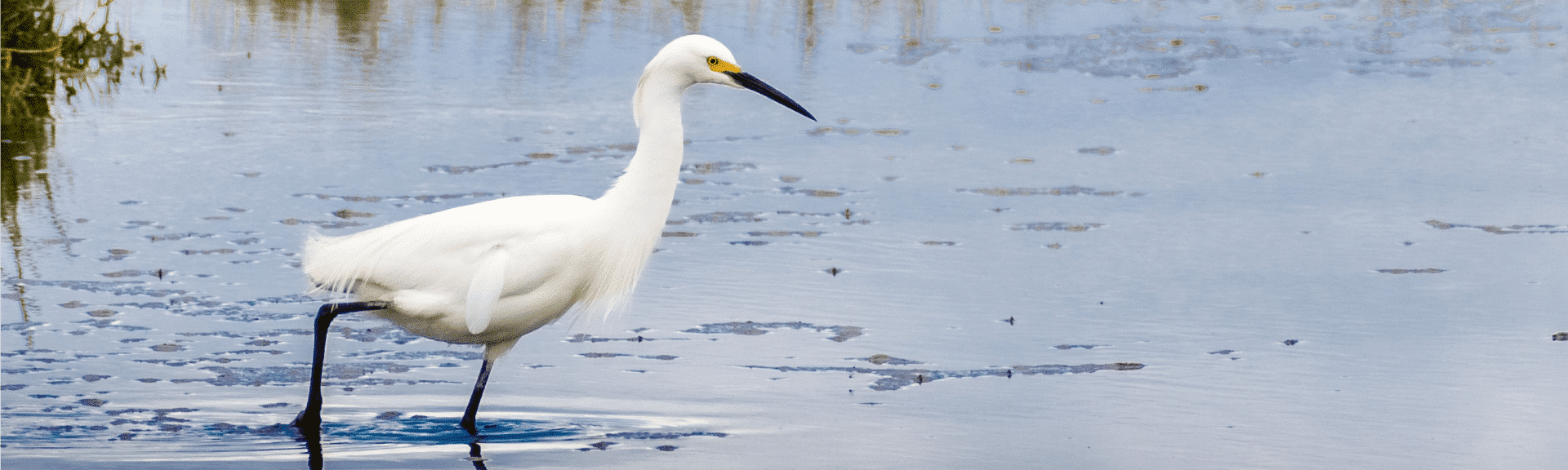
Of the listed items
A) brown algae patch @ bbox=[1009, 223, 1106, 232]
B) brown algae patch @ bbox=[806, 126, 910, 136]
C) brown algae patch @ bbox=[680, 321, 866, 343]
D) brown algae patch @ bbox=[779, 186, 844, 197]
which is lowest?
brown algae patch @ bbox=[680, 321, 866, 343]

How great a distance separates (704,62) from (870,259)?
2542 millimetres

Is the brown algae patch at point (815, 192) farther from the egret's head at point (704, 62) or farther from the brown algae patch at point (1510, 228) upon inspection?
the egret's head at point (704, 62)

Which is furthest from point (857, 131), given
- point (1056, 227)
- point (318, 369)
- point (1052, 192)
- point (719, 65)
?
point (318, 369)

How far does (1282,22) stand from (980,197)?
8.18 metres

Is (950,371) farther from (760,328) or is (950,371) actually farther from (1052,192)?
(1052,192)

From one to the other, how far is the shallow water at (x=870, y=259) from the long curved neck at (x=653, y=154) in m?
0.67

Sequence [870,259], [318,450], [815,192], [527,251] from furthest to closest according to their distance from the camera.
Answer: [815,192] < [870,259] < [527,251] < [318,450]

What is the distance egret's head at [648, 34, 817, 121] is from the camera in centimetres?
538

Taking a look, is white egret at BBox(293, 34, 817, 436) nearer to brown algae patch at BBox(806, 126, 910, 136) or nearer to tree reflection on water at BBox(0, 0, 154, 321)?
tree reflection on water at BBox(0, 0, 154, 321)

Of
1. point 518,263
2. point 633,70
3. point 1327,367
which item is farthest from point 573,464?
point 633,70

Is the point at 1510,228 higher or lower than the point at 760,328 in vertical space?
higher

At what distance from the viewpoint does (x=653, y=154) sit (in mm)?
5395

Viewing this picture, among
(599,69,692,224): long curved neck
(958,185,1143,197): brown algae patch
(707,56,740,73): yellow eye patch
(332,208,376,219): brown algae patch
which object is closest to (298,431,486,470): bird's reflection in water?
(599,69,692,224): long curved neck

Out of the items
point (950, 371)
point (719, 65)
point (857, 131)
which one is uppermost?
point (719, 65)
